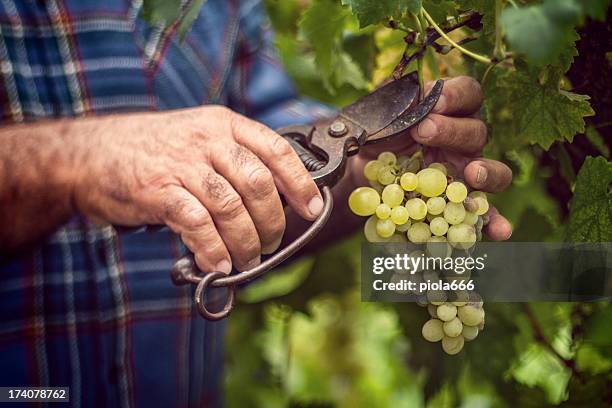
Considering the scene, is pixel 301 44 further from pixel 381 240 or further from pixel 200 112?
pixel 381 240

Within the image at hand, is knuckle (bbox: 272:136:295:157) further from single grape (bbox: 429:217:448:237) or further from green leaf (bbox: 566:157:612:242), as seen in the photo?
green leaf (bbox: 566:157:612:242)

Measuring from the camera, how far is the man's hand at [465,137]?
0.54 meters

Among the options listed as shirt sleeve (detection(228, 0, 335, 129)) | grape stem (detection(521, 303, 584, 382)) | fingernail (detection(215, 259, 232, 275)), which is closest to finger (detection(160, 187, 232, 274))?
fingernail (detection(215, 259, 232, 275))

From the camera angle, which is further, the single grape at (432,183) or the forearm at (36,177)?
the forearm at (36,177)

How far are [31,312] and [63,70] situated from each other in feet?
1.11

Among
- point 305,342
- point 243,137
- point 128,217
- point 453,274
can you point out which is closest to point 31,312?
point 128,217

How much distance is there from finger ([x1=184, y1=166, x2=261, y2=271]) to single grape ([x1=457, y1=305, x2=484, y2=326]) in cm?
18

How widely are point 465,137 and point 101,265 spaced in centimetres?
59

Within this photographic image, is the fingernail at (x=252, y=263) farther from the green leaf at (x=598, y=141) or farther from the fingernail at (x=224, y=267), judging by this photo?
the green leaf at (x=598, y=141)

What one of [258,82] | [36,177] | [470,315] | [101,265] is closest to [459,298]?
[470,315]

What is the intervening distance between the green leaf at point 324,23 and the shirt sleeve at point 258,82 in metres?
0.49

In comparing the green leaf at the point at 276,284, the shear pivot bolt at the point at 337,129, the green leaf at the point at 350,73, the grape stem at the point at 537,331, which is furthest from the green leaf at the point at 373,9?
the green leaf at the point at 276,284

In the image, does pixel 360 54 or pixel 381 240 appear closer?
pixel 381 240

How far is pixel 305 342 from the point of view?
1960 mm
